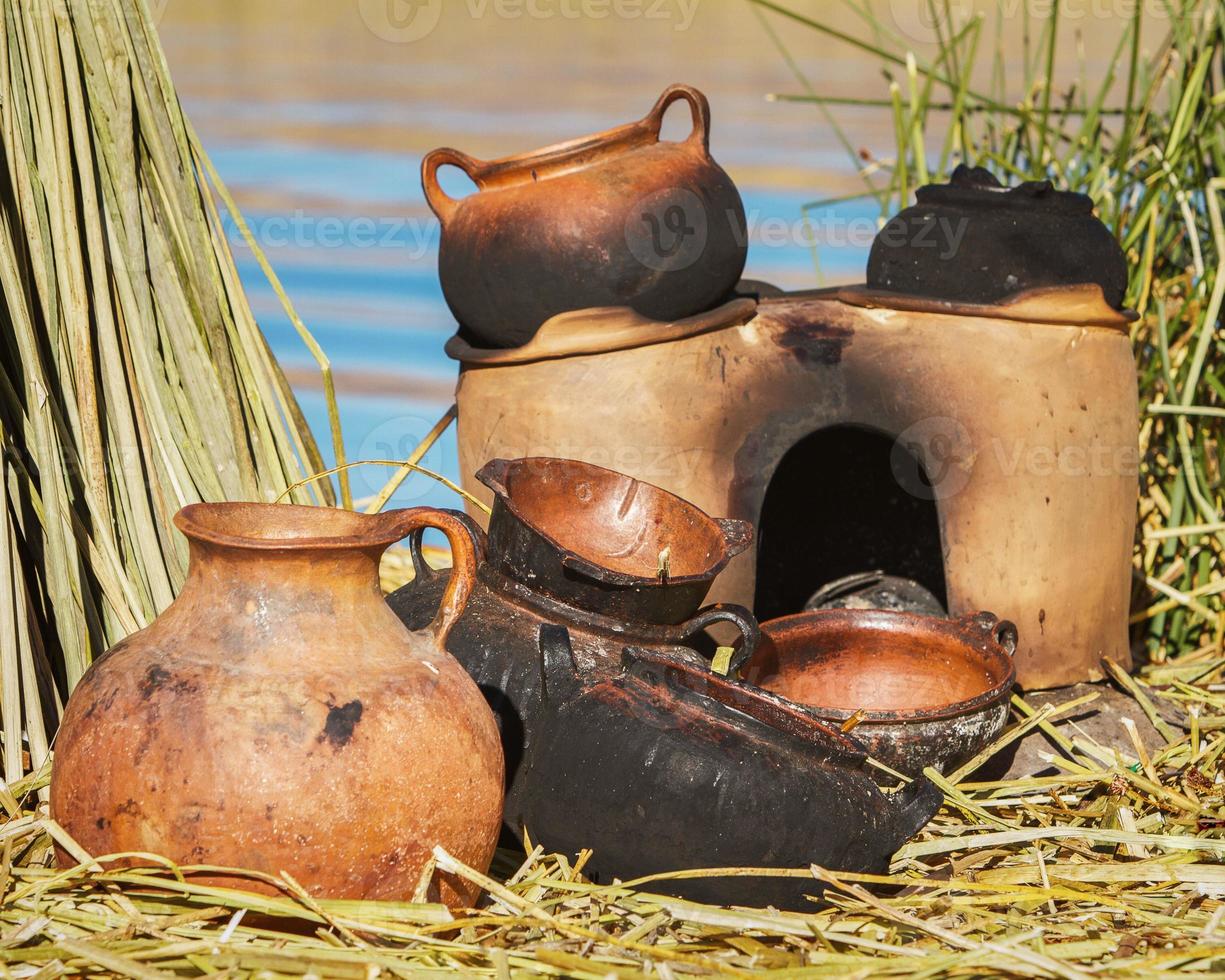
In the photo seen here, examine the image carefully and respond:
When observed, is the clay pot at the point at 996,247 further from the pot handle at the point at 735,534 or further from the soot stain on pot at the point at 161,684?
the soot stain on pot at the point at 161,684

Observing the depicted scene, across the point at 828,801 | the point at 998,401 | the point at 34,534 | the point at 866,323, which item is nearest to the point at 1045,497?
the point at 998,401

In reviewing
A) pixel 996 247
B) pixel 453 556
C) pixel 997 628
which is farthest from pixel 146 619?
pixel 996 247

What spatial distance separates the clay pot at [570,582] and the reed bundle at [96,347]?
0.53 m

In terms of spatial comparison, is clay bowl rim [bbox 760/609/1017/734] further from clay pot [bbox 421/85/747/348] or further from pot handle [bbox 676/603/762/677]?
clay pot [bbox 421/85/747/348]

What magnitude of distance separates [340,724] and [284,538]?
30 centimetres

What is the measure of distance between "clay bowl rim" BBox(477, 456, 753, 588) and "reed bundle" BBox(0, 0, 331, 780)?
65cm

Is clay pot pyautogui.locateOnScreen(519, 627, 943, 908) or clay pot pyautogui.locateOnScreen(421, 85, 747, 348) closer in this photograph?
clay pot pyautogui.locateOnScreen(519, 627, 943, 908)

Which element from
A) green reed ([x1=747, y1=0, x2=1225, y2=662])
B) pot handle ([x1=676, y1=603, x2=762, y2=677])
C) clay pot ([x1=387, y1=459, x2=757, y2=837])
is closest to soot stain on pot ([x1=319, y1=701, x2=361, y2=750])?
clay pot ([x1=387, y1=459, x2=757, y2=837])

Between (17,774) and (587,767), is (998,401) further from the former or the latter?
(17,774)

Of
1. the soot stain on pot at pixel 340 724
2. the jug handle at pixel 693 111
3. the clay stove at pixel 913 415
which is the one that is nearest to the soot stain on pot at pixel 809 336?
the clay stove at pixel 913 415

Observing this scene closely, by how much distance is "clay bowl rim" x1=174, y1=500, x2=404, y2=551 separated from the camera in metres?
1.99

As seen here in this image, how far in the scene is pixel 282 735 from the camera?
76.5 inches

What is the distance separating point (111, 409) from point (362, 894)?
1183 mm

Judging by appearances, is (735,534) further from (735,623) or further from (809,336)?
(809,336)
